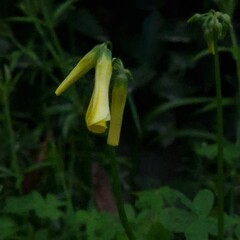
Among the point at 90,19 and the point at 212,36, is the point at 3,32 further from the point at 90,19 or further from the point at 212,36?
the point at 212,36

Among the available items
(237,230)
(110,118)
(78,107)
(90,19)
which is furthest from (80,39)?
(110,118)

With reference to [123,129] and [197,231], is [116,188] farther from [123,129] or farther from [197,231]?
[123,129]

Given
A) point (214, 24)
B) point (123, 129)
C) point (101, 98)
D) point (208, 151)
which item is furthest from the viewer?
point (123, 129)

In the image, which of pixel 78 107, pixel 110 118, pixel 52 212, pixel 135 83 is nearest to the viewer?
pixel 110 118

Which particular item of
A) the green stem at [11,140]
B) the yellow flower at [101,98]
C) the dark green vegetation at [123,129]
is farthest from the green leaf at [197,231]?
the green stem at [11,140]

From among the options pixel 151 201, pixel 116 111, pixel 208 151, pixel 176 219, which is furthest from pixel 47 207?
pixel 116 111

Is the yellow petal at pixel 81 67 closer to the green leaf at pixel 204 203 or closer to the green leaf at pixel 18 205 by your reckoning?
the green leaf at pixel 204 203

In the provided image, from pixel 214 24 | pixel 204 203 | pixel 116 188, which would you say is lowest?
pixel 204 203
